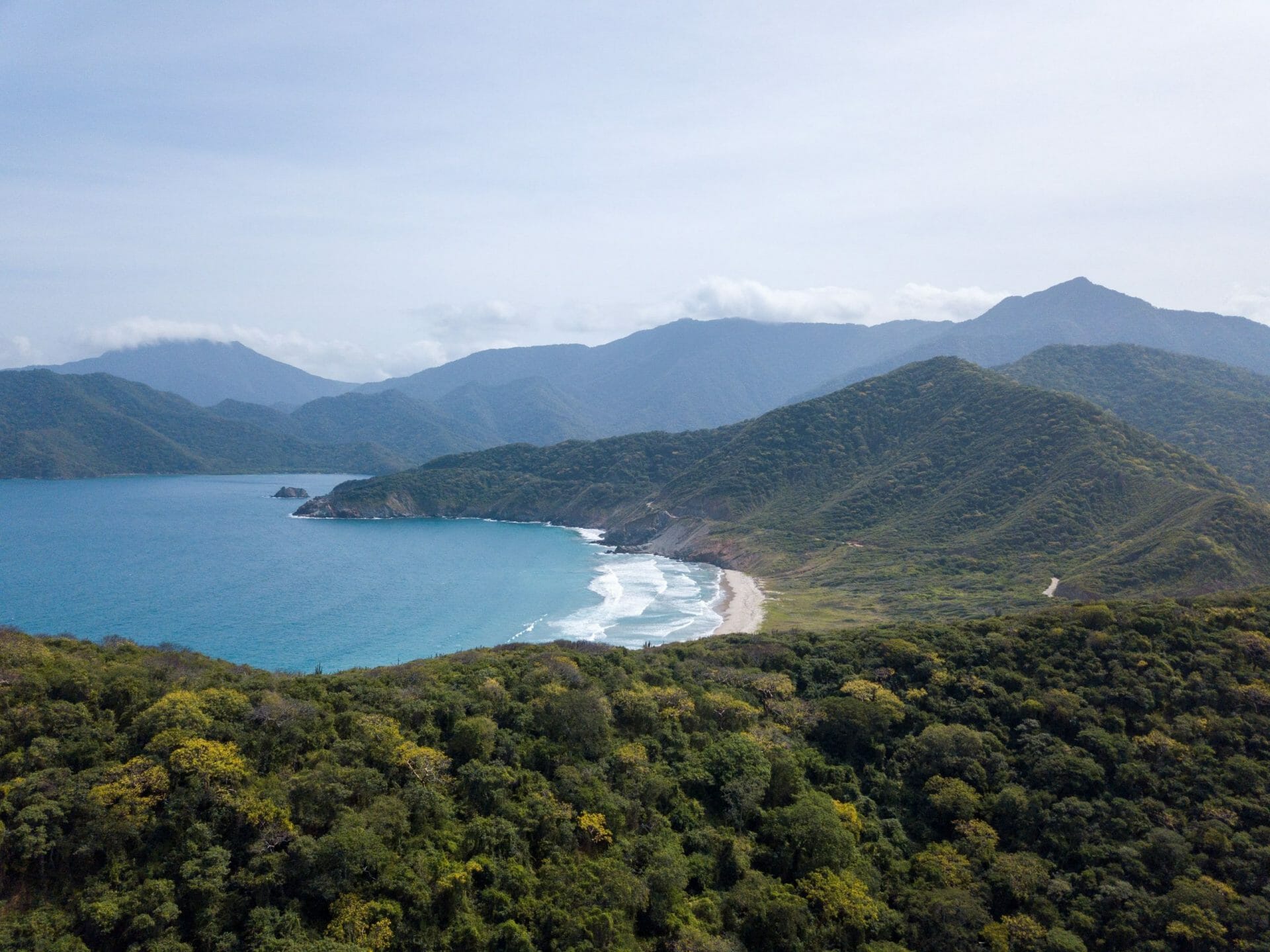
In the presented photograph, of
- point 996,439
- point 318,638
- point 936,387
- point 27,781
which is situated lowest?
point 318,638

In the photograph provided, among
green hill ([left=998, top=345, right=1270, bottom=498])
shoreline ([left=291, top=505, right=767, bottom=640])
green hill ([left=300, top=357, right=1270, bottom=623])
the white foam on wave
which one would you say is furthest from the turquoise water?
green hill ([left=998, top=345, right=1270, bottom=498])

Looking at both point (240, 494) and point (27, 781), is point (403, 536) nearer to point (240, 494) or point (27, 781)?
point (240, 494)

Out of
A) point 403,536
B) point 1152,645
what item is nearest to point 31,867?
point 1152,645

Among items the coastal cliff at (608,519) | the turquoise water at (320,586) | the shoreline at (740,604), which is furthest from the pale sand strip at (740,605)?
the coastal cliff at (608,519)

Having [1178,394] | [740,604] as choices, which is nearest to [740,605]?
[740,604]

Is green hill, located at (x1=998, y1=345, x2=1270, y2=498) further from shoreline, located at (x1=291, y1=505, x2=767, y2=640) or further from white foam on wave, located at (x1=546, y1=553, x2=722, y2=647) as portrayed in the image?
white foam on wave, located at (x1=546, y1=553, x2=722, y2=647)

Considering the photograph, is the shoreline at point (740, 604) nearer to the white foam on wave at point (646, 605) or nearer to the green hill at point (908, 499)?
the white foam on wave at point (646, 605)
